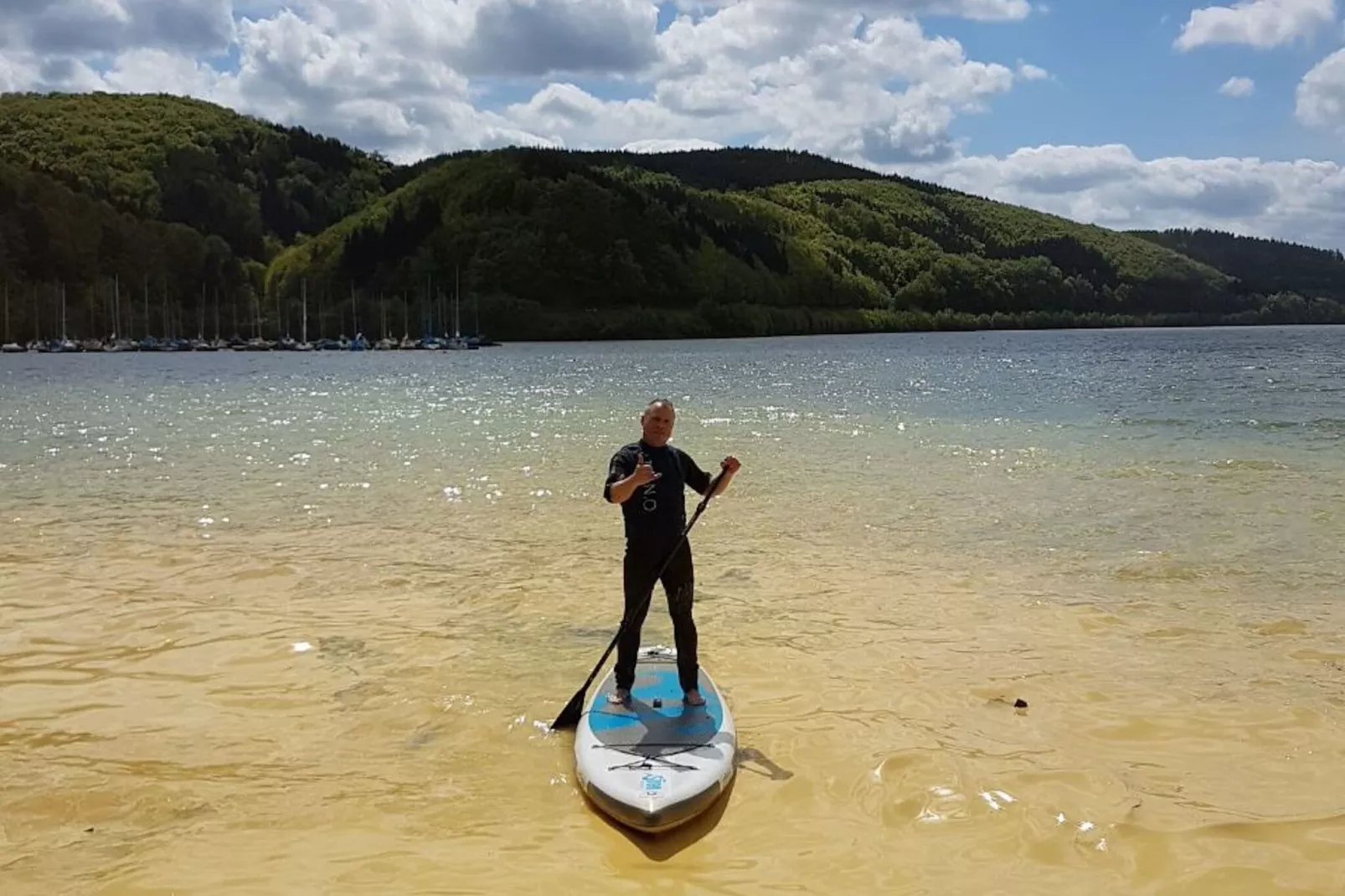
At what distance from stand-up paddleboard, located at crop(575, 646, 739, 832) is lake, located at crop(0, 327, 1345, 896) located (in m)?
0.20

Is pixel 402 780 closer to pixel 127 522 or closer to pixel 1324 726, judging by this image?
pixel 1324 726

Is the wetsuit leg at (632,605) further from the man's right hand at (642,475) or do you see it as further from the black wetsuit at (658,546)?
the man's right hand at (642,475)

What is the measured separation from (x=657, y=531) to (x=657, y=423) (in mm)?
880

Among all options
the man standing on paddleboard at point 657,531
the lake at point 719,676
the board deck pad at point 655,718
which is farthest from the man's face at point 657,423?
the lake at point 719,676

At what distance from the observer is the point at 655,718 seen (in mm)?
8367

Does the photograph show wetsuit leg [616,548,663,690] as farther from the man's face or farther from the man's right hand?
the man's face

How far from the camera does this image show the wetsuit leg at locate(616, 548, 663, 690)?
8430mm

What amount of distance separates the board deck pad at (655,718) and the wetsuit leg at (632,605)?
22 cm

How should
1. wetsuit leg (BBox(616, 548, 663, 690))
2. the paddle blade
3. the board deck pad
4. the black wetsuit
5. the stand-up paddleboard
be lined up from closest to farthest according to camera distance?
the stand-up paddleboard → the board deck pad → the black wetsuit → wetsuit leg (BBox(616, 548, 663, 690)) → the paddle blade

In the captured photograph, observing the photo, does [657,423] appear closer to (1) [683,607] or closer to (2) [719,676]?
(1) [683,607]

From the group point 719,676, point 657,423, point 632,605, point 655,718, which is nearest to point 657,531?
point 632,605

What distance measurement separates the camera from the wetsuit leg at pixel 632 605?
8430 mm

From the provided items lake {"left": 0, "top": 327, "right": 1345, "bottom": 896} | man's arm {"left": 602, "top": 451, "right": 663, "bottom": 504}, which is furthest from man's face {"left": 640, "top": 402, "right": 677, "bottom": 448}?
lake {"left": 0, "top": 327, "right": 1345, "bottom": 896}

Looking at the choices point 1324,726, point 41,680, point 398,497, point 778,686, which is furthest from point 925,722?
point 398,497
